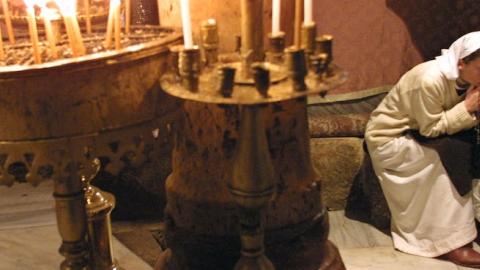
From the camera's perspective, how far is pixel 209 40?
5.79ft

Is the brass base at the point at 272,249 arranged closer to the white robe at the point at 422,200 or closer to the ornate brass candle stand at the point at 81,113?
the ornate brass candle stand at the point at 81,113

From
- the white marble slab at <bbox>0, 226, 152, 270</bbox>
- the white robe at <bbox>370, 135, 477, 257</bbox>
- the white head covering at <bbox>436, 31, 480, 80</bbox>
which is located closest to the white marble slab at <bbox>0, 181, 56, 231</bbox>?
the white marble slab at <bbox>0, 226, 152, 270</bbox>

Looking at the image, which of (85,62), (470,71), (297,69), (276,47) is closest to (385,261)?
(470,71)

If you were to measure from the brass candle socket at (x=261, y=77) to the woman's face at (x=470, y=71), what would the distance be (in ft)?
7.71

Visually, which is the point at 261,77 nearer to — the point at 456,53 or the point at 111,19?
the point at 111,19

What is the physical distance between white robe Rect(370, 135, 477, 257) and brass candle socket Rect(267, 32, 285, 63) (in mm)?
2238

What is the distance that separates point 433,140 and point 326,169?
0.81m

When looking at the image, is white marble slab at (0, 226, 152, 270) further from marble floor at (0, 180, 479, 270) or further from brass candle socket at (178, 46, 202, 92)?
brass candle socket at (178, 46, 202, 92)

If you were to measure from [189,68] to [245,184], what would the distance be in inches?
12.9

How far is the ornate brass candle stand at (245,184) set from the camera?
1.64m

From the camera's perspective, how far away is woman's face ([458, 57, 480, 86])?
346 centimetres

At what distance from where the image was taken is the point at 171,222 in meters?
2.15

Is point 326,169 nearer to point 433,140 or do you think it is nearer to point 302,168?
point 433,140

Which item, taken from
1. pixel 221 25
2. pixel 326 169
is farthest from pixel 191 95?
pixel 326 169
